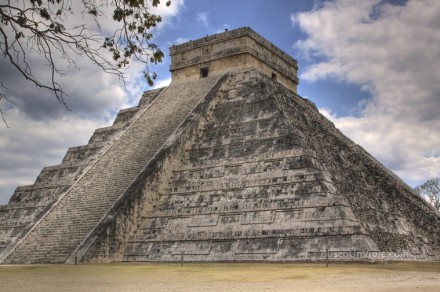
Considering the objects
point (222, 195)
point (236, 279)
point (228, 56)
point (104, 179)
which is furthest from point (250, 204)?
point (228, 56)

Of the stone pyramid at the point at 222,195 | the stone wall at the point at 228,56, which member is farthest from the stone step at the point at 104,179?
the stone wall at the point at 228,56

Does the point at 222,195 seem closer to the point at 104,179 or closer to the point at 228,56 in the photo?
the point at 104,179

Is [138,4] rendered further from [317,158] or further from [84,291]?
[317,158]

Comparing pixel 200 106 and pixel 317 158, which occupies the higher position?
pixel 200 106

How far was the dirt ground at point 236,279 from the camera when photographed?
7.14m

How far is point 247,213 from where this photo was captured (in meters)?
13.2

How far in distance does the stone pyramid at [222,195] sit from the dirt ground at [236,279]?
4.68ft

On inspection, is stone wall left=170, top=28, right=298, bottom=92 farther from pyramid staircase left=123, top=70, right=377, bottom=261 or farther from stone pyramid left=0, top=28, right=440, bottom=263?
pyramid staircase left=123, top=70, right=377, bottom=261

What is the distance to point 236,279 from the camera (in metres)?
8.38

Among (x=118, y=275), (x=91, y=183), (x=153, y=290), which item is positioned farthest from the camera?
(x=91, y=183)

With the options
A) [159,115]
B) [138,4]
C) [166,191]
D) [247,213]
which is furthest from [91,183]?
[138,4]

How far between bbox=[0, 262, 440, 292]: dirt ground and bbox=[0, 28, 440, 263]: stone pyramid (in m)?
1.43

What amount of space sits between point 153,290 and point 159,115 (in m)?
12.5

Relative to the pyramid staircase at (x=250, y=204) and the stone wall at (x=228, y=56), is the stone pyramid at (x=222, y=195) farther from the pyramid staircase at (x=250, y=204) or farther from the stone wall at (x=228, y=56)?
the stone wall at (x=228, y=56)
